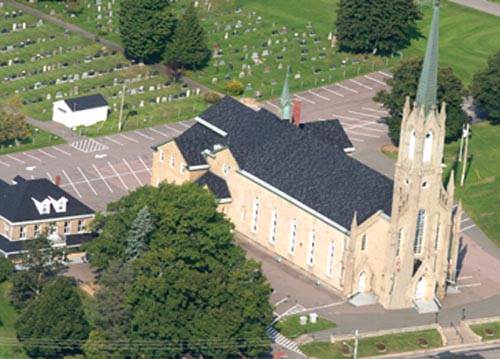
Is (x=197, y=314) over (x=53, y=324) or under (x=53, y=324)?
over

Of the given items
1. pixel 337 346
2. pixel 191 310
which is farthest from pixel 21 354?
pixel 337 346

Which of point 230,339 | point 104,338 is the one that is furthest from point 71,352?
point 230,339

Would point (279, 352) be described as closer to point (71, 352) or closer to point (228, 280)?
point (228, 280)

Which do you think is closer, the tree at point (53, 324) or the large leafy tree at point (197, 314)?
the large leafy tree at point (197, 314)

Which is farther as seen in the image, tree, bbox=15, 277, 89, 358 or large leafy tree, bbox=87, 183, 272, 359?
tree, bbox=15, 277, 89, 358

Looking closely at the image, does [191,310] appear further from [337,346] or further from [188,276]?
[337,346]
